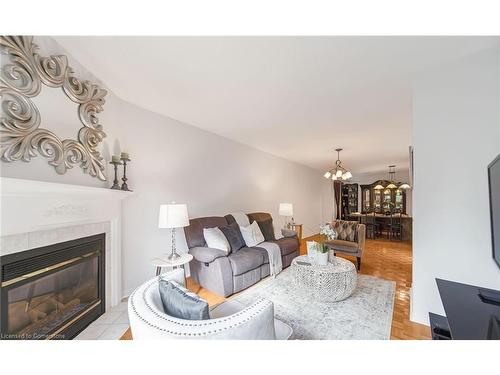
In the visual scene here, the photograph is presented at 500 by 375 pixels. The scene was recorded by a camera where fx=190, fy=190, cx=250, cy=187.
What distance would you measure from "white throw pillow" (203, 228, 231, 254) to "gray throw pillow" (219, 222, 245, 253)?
13cm

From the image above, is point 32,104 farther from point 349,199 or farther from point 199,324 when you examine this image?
point 349,199

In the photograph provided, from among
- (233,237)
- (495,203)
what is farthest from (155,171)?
(495,203)

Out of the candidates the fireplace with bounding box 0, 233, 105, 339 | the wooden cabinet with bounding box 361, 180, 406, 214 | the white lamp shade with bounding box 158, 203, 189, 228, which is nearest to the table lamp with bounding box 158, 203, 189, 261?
the white lamp shade with bounding box 158, 203, 189, 228

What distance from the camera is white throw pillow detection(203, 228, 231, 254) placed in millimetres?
2566

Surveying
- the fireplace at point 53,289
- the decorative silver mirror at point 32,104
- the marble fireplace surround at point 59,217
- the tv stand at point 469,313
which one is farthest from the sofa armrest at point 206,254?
the tv stand at point 469,313

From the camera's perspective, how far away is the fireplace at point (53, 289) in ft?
4.06

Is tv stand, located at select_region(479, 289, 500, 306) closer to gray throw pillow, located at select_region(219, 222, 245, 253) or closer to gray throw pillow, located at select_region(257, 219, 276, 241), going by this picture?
gray throw pillow, located at select_region(219, 222, 245, 253)

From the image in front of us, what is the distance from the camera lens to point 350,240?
3537 millimetres

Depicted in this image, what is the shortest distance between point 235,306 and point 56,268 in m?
1.44

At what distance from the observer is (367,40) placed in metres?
1.36

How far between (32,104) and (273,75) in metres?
1.85

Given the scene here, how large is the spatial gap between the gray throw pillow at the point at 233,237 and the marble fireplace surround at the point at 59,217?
1.35 metres
